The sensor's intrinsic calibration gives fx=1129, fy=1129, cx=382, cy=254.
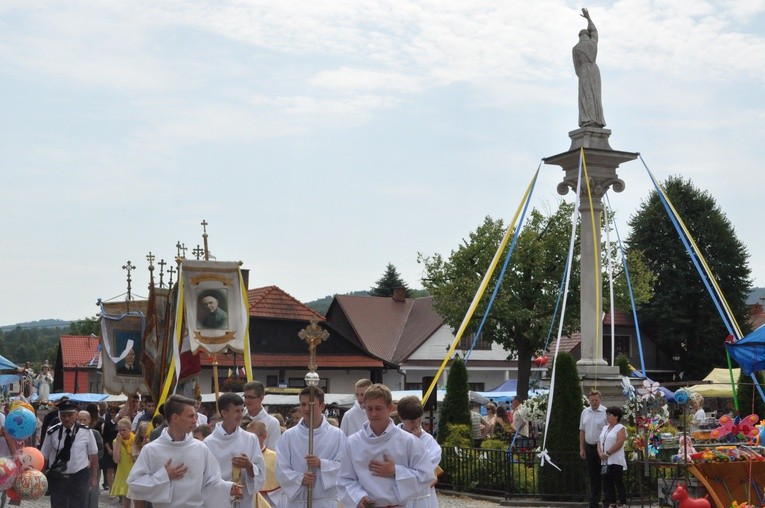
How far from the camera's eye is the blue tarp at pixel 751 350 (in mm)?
16766

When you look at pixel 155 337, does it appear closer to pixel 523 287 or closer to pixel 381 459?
pixel 381 459

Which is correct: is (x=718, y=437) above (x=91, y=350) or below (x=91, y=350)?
below

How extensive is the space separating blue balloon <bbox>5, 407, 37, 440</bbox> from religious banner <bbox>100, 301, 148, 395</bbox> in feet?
45.6

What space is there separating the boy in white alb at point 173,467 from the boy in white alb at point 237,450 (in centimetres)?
115

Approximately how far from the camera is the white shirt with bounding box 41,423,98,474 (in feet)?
45.6

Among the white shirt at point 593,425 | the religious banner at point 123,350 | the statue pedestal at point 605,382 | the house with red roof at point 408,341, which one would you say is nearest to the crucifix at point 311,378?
the white shirt at point 593,425

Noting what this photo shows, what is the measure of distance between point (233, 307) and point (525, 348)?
25.9 m

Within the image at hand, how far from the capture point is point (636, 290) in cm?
4616

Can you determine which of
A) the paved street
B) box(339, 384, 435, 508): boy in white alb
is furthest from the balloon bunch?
box(339, 384, 435, 508): boy in white alb

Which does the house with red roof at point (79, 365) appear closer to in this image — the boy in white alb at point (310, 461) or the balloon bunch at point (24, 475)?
the balloon bunch at point (24, 475)

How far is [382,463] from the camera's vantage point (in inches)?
315

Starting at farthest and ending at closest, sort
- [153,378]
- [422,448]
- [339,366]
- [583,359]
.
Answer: [339,366]
[153,378]
[583,359]
[422,448]

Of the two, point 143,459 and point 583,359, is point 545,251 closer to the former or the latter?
point 583,359

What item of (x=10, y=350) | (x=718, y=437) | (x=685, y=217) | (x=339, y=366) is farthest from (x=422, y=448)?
A: (x=10, y=350)
